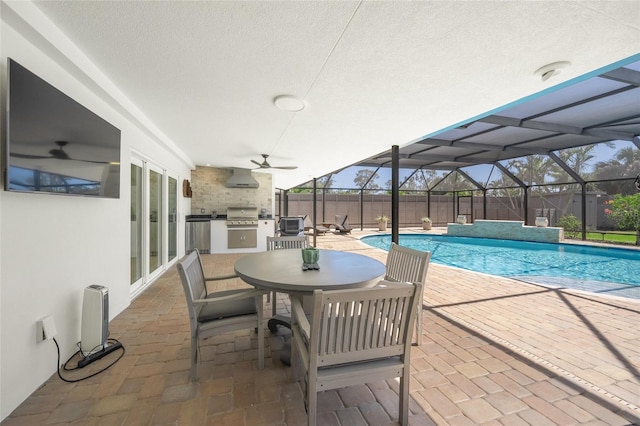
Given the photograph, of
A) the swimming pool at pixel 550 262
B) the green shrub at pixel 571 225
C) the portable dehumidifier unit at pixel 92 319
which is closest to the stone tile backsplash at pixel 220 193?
the swimming pool at pixel 550 262

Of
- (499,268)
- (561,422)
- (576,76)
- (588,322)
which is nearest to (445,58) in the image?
(576,76)

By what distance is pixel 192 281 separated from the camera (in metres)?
1.89

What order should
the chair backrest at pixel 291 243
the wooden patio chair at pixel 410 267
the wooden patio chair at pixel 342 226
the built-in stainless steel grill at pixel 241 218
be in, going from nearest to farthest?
the wooden patio chair at pixel 410 267, the chair backrest at pixel 291 243, the built-in stainless steel grill at pixel 241 218, the wooden patio chair at pixel 342 226

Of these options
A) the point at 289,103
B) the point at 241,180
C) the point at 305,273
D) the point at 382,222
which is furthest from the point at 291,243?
the point at 382,222

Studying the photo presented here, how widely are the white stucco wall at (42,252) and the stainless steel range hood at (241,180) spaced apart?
445cm

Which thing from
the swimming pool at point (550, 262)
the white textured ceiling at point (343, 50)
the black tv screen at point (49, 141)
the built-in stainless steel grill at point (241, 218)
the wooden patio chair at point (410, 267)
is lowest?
the swimming pool at point (550, 262)

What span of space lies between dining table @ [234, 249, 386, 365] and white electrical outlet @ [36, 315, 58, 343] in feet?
3.85

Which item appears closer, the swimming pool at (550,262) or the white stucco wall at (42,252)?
the white stucco wall at (42,252)

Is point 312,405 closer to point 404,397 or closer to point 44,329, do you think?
point 404,397

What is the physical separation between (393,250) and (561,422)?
1529 millimetres

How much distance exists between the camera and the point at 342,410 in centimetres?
151

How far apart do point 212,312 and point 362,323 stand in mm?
1184

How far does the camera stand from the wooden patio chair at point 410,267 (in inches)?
82.2

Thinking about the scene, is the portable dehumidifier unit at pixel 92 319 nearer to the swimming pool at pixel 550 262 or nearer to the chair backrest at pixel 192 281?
the chair backrest at pixel 192 281
